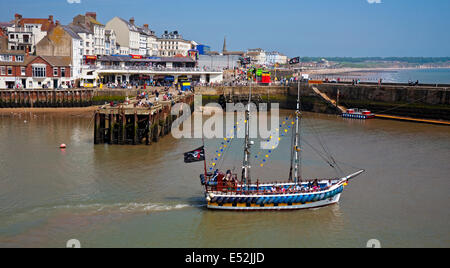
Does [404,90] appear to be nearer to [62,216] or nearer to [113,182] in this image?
[113,182]

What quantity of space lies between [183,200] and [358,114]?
1231 inches

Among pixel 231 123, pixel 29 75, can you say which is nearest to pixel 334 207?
pixel 231 123

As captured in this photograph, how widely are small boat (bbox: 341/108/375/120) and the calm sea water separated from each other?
13.4m

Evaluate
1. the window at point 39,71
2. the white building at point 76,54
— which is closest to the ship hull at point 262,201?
the window at point 39,71

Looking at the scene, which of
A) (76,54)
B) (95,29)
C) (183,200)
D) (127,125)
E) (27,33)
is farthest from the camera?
(95,29)

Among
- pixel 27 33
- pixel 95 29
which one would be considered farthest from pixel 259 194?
pixel 95 29

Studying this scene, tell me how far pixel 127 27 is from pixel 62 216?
66.7 meters

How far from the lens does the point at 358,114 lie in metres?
47.5

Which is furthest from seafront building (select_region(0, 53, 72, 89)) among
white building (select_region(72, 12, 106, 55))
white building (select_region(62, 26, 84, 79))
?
white building (select_region(72, 12, 106, 55))

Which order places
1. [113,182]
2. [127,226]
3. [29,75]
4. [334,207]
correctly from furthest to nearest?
[29,75], [113,182], [334,207], [127,226]

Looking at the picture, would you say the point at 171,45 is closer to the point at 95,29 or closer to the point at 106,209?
the point at 95,29

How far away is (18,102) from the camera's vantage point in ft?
168

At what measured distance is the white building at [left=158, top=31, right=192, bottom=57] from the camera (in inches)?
4075

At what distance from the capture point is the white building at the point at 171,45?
104 meters
